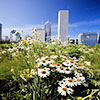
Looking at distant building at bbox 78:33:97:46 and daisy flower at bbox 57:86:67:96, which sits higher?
distant building at bbox 78:33:97:46

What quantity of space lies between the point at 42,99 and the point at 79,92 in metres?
0.55

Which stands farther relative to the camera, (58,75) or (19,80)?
(19,80)

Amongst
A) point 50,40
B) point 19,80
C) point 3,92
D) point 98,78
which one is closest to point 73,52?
point 50,40

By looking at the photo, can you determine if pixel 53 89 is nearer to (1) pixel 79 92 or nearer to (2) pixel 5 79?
(1) pixel 79 92

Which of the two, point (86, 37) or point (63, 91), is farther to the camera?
point (86, 37)

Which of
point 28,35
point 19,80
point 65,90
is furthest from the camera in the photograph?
point 28,35

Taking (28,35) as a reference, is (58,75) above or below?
below

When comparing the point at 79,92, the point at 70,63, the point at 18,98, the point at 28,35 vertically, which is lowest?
the point at 18,98

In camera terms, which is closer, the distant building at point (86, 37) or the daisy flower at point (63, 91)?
the daisy flower at point (63, 91)

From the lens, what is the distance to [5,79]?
5.36 ft

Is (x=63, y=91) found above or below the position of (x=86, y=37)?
below

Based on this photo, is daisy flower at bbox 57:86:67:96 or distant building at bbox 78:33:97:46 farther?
distant building at bbox 78:33:97:46

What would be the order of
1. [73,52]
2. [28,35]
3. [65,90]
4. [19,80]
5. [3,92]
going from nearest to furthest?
[65,90]
[3,92]
[19,80]
[28,35]
[73,52]

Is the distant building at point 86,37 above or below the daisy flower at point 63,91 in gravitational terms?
above
